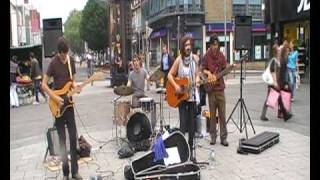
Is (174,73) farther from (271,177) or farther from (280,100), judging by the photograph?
(280,100)

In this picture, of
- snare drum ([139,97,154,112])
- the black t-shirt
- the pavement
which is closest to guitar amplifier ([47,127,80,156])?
the pavement

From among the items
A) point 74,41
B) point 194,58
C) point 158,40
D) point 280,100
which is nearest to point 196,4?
point 158,40

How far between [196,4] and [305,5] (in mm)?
31082

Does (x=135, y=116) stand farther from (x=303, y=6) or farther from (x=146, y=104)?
(x=303, y=6)

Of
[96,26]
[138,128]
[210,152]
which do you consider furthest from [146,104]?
[96,26]

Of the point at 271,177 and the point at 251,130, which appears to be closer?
the point at 271,177

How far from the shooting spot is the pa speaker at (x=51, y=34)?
10.9m

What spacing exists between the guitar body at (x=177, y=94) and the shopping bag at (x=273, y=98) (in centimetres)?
439

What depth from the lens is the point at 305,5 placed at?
2172cm

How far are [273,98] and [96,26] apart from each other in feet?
176

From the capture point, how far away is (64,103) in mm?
6828

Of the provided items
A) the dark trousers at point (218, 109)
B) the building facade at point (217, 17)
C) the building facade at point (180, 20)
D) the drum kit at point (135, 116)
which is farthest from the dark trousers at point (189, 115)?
the building facade at point (217, 17)
